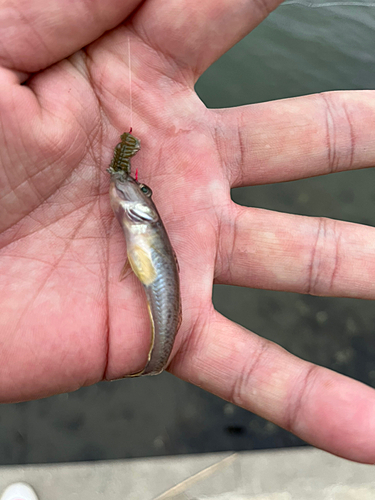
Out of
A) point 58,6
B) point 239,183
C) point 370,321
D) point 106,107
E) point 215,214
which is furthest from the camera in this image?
point 370,321

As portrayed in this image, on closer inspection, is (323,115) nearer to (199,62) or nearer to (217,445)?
(199,62)

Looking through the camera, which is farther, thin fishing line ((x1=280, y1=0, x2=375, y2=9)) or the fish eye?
thin fishing line ((x1=280, y1=0, x2=375, y2=9))

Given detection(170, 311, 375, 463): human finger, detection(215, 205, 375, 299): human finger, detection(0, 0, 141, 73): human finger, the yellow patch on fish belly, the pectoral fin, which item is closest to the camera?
detection(0, 0, 141, 73): human finger

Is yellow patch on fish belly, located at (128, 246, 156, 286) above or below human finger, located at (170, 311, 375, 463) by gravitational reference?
above

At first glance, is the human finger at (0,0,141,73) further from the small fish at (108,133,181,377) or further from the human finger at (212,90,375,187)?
the human finger at (212,90,375,187)

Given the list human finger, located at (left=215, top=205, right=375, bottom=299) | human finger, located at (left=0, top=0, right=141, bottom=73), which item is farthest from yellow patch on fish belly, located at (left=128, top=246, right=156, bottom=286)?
human finger, located at (left=0, top=0, right=141, bottom=73)

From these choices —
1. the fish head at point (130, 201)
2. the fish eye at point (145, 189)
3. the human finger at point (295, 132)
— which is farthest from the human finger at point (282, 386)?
the human finger at point (295, 132)

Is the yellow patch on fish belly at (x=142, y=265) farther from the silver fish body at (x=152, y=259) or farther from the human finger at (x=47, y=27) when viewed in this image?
the human finger at (x=47, y=27)

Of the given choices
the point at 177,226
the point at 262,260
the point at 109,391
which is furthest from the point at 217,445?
the point at 177,226
